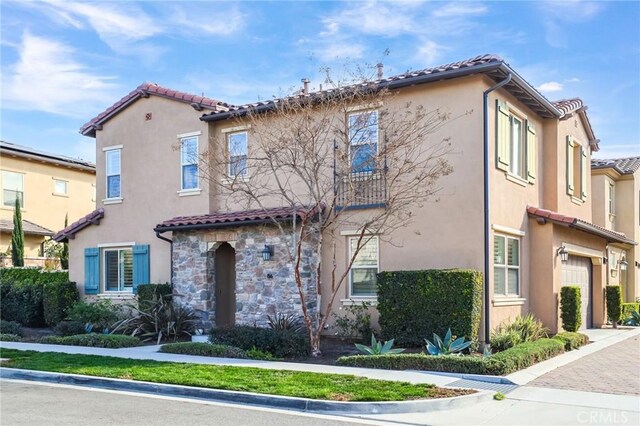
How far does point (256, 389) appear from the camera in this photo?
10227mm

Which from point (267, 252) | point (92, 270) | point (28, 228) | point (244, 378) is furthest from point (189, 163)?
point (28, 228)

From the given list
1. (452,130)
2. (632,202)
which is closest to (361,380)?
(452,130)

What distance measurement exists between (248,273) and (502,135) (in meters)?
7.29

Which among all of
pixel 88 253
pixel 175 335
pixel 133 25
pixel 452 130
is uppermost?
pixel 133 25

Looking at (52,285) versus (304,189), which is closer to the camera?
(304,189)

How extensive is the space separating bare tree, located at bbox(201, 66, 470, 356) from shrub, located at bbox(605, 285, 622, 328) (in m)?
10.0

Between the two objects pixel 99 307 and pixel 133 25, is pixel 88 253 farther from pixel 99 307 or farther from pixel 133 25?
pixel 133 25

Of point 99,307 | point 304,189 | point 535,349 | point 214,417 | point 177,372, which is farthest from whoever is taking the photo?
point 99,307

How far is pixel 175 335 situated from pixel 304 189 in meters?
5.14

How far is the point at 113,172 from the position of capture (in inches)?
854

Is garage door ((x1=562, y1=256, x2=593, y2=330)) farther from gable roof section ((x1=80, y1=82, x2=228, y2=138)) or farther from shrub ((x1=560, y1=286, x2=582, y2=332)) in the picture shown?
gable roof section ((x1=80, y1=82, x2=228, y2=138))

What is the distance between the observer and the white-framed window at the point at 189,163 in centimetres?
1958

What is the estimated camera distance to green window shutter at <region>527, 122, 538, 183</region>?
18250mm

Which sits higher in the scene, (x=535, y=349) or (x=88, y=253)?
(x=88, y=253)
